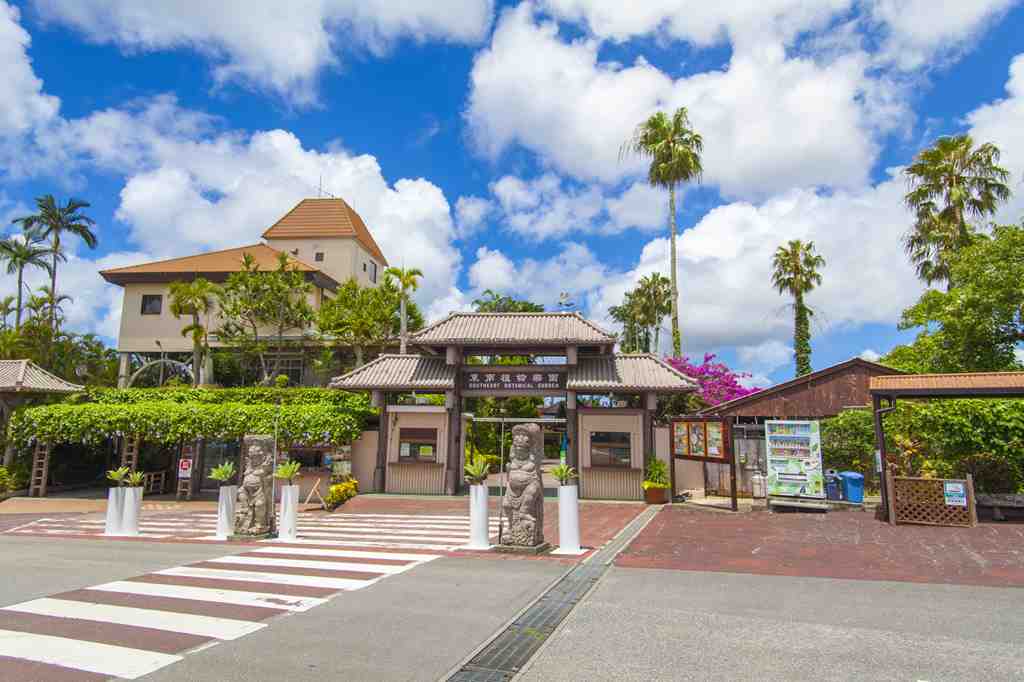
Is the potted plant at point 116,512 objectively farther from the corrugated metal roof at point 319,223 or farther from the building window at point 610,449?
the corrugated metal roof at point 319,223

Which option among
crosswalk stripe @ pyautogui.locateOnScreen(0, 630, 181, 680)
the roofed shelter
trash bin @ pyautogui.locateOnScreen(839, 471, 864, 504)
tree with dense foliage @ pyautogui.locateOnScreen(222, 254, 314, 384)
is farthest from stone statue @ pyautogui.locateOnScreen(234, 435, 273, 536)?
tree with dense foliage @ pyautogui.locateOnScreen(222, 254, 314, 384)

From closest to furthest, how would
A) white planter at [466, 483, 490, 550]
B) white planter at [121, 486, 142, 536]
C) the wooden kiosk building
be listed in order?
1. white planter at [466, 483, 490, 550]
2. white planter at [121, 486, 142, 536]
3. the wooden kiosk building

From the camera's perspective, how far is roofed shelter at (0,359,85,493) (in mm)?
21297

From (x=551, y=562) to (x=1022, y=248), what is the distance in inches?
686

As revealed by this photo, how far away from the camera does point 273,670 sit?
15.2ft

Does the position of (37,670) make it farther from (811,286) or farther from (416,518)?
(811,286)

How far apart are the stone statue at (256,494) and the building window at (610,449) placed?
1042 centimetres

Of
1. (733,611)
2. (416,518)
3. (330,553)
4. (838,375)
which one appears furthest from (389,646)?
(838,375)

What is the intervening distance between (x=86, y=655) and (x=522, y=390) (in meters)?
15.3

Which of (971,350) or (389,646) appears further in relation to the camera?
(971,350)

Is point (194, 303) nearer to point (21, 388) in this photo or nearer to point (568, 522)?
point (21, 388)

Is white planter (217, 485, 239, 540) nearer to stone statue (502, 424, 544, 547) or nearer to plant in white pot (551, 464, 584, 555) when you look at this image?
stone statue (502, 424, 544, 547)

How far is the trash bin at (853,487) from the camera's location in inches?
607

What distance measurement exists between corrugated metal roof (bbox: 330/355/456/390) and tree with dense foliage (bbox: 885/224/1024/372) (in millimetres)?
15881
